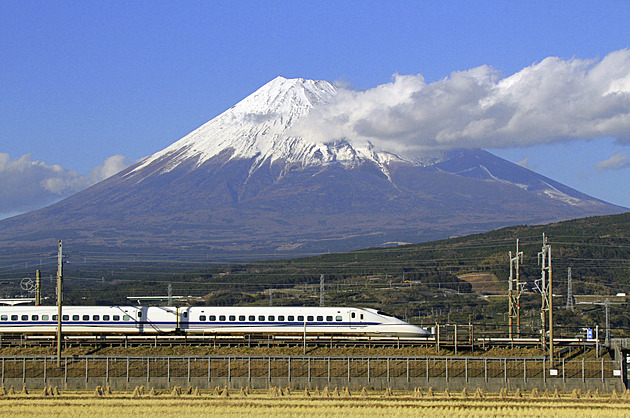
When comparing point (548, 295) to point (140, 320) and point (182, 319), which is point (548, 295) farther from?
point (140, 320)

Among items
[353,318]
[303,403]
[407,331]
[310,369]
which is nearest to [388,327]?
[407,331]

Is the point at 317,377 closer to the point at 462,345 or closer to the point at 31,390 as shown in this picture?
the point at 462,345

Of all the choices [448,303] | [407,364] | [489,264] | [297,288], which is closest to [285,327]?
[407,364]

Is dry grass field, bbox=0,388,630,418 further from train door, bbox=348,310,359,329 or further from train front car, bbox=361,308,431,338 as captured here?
train door, bbox=348,310,359,329

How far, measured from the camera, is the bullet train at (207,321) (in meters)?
63.6

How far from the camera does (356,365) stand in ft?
175

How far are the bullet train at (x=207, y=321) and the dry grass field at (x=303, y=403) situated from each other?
43.6ft

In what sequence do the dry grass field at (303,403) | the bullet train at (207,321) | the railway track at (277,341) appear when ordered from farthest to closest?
the bullet train at (207,321)
the railway track at (277,341)
the dry grass field at (303,403)

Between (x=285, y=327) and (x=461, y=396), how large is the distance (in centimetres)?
1837

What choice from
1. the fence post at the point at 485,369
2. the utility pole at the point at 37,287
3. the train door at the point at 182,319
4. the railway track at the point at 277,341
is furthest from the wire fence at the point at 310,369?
the utility pole at the point at 37,287

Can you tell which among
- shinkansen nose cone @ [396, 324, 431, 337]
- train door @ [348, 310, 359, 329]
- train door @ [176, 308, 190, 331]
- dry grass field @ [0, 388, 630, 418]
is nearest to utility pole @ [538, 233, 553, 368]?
dry grass field @ [0, 388, 630, 418]

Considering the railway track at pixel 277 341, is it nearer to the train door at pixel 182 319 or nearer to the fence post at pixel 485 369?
the train door at pixel 182 319

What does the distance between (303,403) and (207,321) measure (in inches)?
801

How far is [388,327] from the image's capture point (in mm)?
63406
